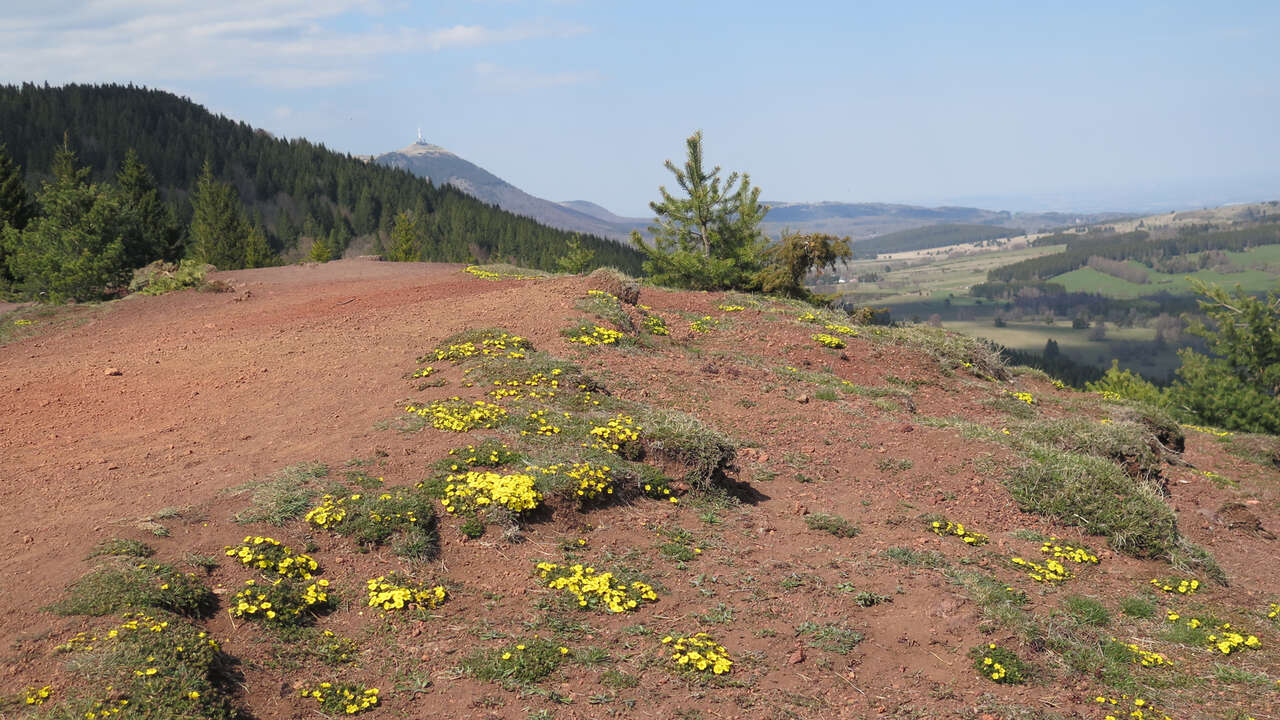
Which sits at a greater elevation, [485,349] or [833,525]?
[485,349]

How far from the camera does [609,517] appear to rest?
8953 mm

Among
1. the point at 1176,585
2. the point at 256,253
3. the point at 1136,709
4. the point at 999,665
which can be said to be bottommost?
the point at 1176,585

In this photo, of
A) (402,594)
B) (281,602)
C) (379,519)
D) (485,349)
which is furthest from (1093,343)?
(281,602)

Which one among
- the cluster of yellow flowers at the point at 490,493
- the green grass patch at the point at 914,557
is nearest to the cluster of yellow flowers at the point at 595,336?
the cluster of yellow flowers at the point at 490,493

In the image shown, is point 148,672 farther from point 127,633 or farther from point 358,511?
point 358,511

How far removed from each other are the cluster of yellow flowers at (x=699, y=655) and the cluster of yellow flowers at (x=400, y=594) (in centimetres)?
228

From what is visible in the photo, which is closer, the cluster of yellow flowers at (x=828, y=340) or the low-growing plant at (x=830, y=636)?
the low-growing plant at (x=830, y=636)

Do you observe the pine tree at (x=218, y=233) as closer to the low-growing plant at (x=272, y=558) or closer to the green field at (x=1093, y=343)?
the low-growing plant at (x=272, y=558)

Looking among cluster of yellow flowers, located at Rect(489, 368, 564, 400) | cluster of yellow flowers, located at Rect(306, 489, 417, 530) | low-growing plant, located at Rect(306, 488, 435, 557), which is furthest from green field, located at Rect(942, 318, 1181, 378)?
cluster of yellow flowers, located at Rect(306, 489, 417, 530)

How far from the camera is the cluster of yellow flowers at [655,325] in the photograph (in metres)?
17.5

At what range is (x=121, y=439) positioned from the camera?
1008 centimetres

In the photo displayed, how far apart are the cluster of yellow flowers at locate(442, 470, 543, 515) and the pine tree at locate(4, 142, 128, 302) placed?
75.6ft

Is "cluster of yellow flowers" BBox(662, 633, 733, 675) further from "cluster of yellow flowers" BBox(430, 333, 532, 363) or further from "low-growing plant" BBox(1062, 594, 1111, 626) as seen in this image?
"cluster of yellow flowers" BBox(430, 333, 532, 363)

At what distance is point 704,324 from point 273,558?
13.6 m
